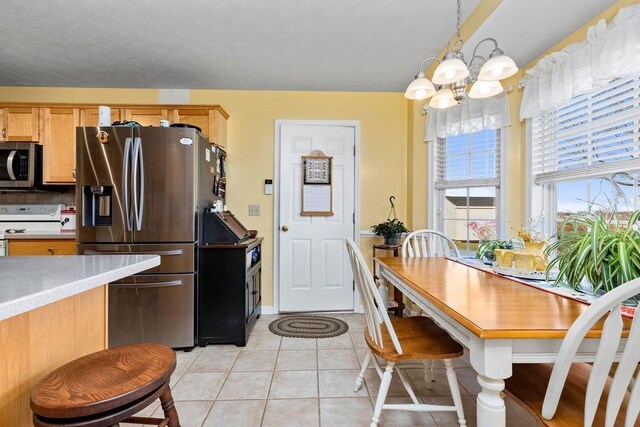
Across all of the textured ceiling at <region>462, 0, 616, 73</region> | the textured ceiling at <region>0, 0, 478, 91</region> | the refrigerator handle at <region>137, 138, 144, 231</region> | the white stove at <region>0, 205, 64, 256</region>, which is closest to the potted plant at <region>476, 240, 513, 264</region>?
the textured ceiling at <region>462, 0, 616, 73</region>

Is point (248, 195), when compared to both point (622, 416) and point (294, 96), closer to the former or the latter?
point (294, 96)

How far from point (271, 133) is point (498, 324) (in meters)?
3.04

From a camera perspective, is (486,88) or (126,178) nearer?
(486,88)

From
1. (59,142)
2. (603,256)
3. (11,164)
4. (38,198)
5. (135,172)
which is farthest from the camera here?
(38,198)

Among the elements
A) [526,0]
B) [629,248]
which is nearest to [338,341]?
[629,248]

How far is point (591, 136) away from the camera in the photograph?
6.89 feet

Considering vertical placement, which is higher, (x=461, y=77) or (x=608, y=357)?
(x=461, y=77)

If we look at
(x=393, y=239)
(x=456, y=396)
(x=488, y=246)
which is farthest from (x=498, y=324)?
(x=393, y=239)

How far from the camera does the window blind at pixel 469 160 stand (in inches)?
115

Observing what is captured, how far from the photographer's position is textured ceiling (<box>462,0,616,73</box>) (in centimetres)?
192

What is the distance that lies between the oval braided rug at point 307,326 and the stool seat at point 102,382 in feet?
6.44

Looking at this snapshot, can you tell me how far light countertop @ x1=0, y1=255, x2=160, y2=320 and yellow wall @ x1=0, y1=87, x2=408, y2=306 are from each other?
2.20 m

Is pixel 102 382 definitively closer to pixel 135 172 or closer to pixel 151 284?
pixel 151 284

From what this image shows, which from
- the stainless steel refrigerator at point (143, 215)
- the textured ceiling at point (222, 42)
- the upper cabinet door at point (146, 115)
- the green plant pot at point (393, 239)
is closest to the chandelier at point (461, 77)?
the textured ceiling at point (222, 42)
